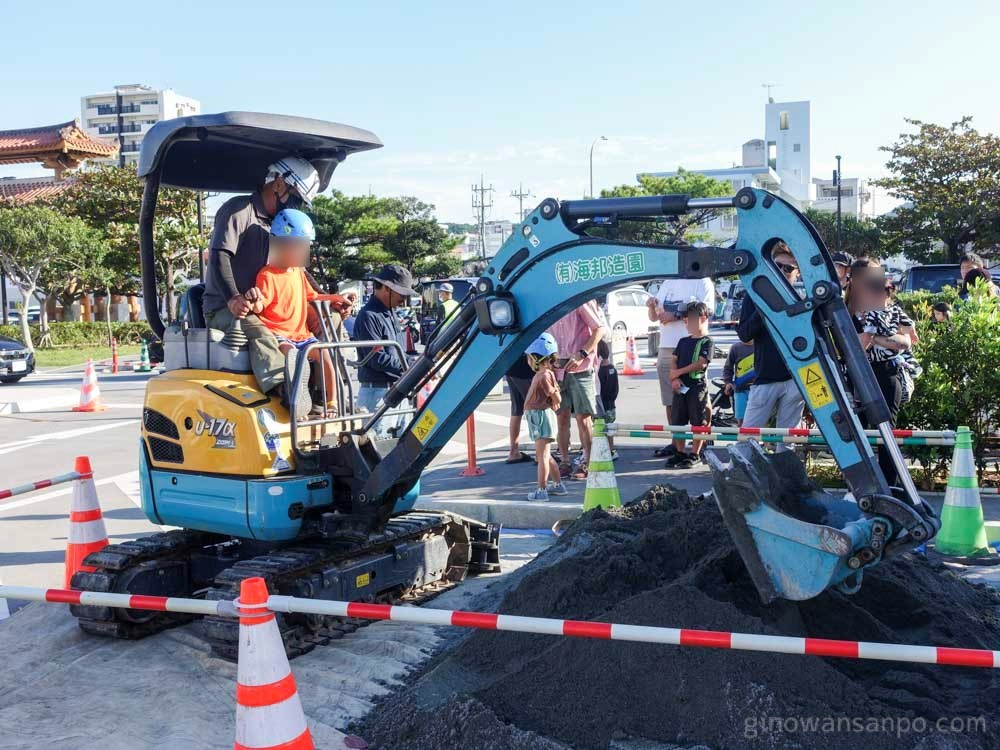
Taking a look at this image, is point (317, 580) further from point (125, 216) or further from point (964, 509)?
point (125, 216)

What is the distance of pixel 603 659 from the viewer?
441 cm

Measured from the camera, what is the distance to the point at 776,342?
4395 millimetres

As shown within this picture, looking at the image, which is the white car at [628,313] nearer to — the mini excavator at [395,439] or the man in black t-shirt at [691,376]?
the man in black t-shirt at [691,376]

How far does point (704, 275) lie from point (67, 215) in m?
37.1

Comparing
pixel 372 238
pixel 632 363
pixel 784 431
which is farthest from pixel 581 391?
pixel 372 238

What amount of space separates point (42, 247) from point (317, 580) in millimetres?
31400

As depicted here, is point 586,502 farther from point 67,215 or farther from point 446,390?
point 67,215

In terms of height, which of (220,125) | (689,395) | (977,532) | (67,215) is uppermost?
(67,215)

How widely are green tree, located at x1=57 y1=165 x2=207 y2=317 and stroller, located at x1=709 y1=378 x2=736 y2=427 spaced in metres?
26.9

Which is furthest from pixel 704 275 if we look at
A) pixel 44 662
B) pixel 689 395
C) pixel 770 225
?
pixel 689 395

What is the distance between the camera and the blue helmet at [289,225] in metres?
5.84

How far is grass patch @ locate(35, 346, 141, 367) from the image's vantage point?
2966 centimetres

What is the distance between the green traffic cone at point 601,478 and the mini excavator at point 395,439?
1.06 m

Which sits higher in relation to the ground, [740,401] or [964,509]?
[740,401]
